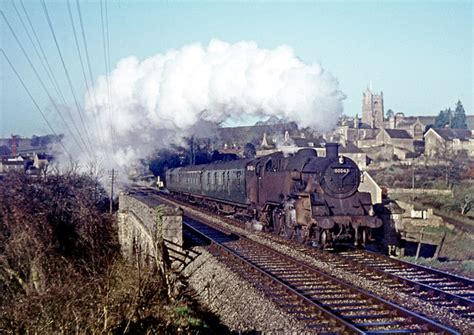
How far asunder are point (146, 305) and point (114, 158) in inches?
1208

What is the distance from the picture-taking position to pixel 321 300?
979cm

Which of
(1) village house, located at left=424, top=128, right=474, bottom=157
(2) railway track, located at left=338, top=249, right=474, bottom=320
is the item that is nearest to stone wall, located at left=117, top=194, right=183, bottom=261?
(2) railway track, located at left=338, top=249, right=474, bottom=320

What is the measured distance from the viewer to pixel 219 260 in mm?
13562

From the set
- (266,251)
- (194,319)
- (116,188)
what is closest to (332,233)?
(266,251)

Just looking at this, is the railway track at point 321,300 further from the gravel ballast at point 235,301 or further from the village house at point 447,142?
the village house at point 447,142

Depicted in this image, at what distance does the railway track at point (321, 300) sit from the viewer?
820 cm

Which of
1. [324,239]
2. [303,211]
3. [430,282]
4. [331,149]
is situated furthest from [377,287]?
[331,149]

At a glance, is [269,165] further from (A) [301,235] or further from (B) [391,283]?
(B) [391,283]

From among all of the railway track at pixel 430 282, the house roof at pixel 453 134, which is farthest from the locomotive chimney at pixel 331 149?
the house roof at pixel 453 134

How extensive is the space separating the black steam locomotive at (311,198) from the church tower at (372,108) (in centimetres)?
10665

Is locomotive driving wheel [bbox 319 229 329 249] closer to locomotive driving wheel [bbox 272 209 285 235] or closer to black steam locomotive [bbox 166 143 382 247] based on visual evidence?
black steam locomotive [bbox 166 143 382 247]

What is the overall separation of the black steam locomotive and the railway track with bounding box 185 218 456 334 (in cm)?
167

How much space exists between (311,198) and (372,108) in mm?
116387

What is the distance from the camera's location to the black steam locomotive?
15.3 m
